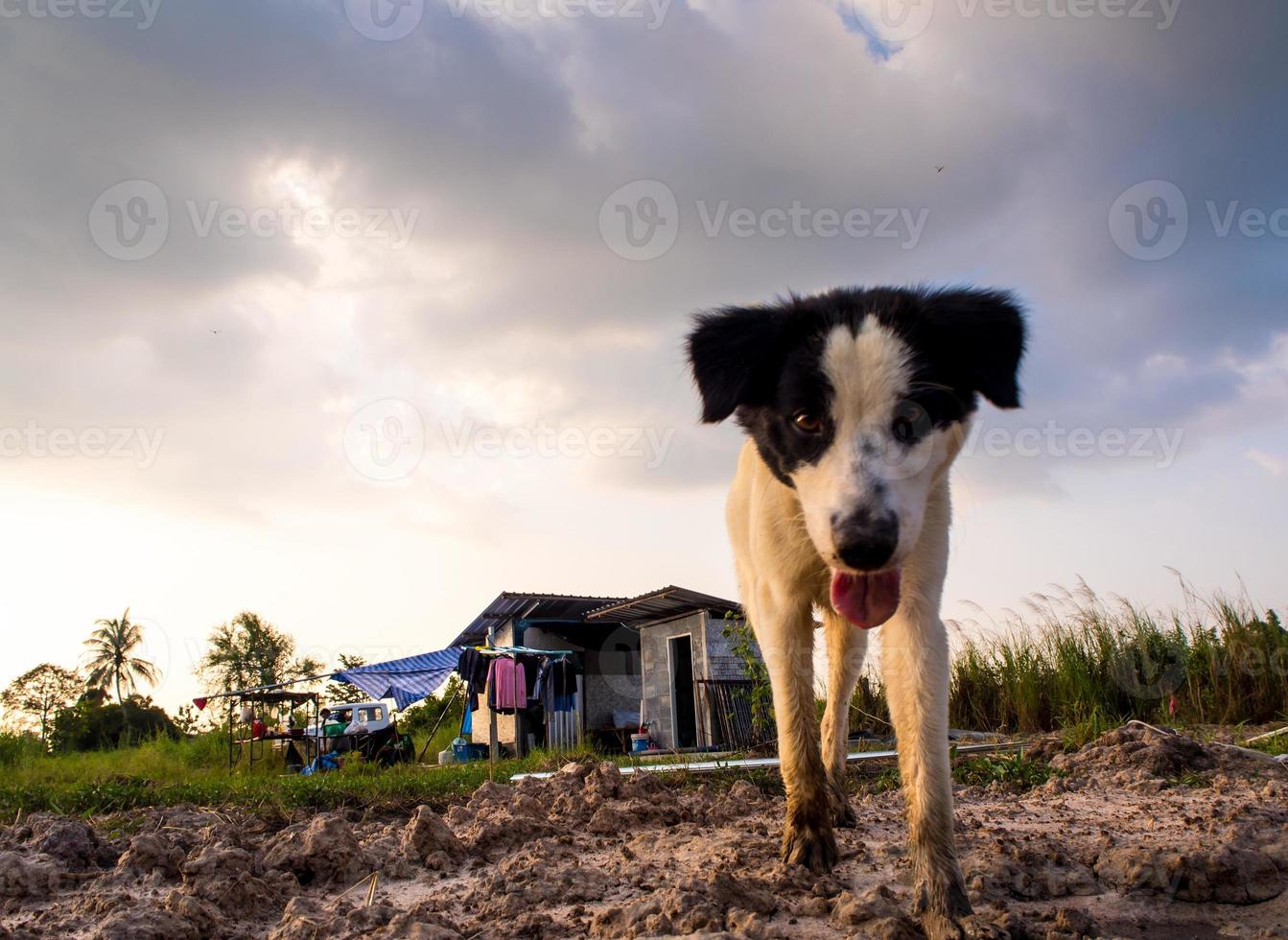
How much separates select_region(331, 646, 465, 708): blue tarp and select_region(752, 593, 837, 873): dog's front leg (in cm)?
2129

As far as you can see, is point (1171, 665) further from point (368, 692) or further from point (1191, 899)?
point (368, 692)

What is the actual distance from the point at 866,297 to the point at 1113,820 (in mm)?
2933

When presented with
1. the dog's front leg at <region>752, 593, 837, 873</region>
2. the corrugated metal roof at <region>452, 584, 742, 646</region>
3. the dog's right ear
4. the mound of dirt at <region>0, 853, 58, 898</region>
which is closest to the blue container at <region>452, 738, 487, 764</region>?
the corrugated metal roof at <region>452, 584, 742, 646</region>

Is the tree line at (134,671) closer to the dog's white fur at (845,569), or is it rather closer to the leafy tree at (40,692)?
the leafy tree at (40,692)

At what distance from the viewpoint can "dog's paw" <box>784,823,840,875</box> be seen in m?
3.14

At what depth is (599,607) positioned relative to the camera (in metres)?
23.7

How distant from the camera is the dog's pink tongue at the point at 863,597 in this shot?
107 inches

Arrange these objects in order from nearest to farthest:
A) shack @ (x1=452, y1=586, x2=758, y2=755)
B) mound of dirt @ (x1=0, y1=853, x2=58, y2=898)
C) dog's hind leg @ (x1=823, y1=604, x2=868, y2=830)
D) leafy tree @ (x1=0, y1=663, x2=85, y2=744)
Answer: mound of dirt @ (x1=0, y1=853, x2=58, y2=898)
dog's hind leg @ (x1=823, y1=604, x2=868, y2=830)
shack @ (x1=452, y1=586, x2=758, y2=755)
leafy tree @ (x1=0, y1=663, x2=85, y2=744)

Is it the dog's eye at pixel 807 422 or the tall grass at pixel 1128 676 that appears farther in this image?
the tall grass at pixel 1128 676

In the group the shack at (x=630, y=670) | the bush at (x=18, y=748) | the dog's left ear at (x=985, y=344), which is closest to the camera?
the dog's left ear at (x=985, y=344)

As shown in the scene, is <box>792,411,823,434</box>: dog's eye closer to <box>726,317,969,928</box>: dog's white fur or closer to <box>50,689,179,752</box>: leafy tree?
<box>726,317,969,928</box>: dog's white fur

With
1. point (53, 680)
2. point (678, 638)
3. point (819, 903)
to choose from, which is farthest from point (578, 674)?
point (53, 680)

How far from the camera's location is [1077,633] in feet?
36.6

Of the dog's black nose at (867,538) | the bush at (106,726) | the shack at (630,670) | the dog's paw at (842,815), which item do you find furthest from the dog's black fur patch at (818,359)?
the bush at (106,726)
